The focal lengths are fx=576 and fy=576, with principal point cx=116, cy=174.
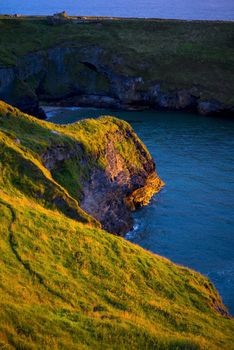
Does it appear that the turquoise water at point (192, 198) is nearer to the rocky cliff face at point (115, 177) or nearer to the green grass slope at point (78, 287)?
the rocky cliff face at point (115, 177)

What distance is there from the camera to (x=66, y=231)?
128 ft

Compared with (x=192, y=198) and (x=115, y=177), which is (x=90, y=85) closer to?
(x=192, y=198)

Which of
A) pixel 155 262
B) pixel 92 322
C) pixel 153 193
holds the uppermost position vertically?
pixel 92 322

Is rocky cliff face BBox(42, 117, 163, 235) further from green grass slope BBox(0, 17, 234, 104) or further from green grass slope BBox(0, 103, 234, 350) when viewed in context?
green grass slope BBox(0, 17, 234, 104)

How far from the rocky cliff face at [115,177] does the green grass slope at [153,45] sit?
5449 centimetres

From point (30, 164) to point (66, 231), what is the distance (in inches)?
447

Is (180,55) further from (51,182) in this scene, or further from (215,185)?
(51,182)

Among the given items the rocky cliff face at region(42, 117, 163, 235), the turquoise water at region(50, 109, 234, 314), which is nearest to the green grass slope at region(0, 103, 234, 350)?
the rocky cliff face at region(42, 117, 163, 235)

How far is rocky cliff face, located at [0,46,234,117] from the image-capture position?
4727 inches

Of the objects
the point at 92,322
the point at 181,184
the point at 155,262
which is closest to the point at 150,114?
the point at 181,184

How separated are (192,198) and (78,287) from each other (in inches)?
1618

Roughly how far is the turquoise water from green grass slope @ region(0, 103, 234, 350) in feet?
Answer: 38.1

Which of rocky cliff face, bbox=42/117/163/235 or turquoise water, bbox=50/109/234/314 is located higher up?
rocky cliff face, bbox=42/117/163/235

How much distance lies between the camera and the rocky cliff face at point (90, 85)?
120 meters
